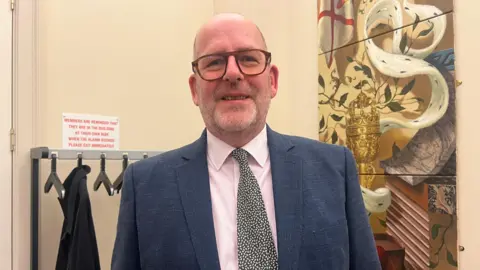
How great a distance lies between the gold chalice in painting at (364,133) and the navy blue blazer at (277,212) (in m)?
0.85

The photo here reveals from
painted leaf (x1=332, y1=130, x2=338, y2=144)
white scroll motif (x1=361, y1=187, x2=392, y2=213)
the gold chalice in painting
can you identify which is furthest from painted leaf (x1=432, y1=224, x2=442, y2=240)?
painted leaf (x1=332, y1=130, x2=338, y2=144)

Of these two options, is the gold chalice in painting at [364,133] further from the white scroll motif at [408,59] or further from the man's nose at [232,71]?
the man's nose at [232,71]

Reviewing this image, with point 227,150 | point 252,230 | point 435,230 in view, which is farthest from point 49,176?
point 435,230

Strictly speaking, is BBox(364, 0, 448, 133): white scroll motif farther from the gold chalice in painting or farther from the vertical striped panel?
the vertical striped panel

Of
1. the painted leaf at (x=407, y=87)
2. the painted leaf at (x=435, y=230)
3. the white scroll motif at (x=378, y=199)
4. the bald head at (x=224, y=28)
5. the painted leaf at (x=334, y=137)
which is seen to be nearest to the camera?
the bald head at (x=224, y=28)

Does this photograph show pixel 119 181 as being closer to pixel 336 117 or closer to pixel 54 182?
pixel 54 182

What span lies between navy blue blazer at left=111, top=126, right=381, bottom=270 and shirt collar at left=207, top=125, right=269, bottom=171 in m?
0.02

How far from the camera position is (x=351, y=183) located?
107 centimetres

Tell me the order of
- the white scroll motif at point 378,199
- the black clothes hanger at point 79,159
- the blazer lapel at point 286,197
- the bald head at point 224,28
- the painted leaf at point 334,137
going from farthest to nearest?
the painted leaf at point 334,137
the black clothes hanger at point 79,159
the white scroll motif at point 378,199
the bald head at point 224,28
the blazer lapel at point 286,197

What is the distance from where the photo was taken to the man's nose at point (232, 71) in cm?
102

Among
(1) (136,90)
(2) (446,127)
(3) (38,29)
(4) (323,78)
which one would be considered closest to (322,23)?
(4) (323,78)

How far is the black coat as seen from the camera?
1.79m

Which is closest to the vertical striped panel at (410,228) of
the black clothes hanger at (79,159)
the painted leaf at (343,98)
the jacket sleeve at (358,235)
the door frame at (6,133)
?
the painted leaf at (343,98)

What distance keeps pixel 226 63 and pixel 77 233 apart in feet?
3.87
